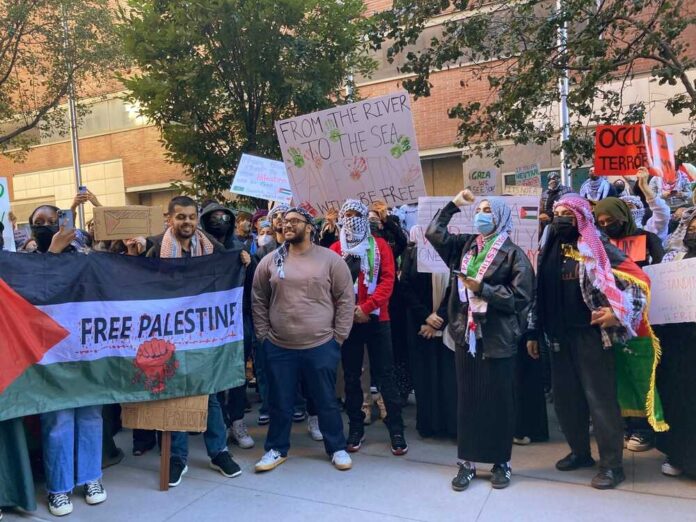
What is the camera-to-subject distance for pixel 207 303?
4504 mm

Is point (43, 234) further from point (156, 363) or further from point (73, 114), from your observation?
point (73, 114)

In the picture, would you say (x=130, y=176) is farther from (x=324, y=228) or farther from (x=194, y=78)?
(x=324, y=228)

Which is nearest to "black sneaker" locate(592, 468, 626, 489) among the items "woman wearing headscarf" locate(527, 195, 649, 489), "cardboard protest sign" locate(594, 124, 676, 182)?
"woman wearing headscarf" locate(527, 195, 649, 489)

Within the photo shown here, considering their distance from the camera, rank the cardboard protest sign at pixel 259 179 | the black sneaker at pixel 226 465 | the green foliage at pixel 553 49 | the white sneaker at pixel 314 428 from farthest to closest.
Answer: the cardboard protest sign at pixel 259 179
the green foliage at pixel 553 49
the white sneaker at pixel 314 428
the black sneaker at pixel 226 465

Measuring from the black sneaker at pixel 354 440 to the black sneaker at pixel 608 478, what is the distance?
1.74m

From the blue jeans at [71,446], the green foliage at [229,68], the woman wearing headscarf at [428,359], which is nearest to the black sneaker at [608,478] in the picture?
the woman wearing headscarf at [428,359]

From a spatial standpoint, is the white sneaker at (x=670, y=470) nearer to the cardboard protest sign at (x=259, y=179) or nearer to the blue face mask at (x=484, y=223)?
the blue face mask at (x=484, y=223)

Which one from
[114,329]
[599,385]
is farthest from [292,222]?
[599,385]

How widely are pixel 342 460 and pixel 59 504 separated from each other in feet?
6.19

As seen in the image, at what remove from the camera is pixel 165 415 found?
168 inches

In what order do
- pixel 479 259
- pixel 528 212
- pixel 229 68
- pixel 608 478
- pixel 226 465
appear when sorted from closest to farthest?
1. pixel 608 478
2. pixel 479 259
3. pixel 226 465
4. pixel 528 212
5. pixel 229 68

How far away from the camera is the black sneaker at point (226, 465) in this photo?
4445mm

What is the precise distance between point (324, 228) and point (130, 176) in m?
19.6

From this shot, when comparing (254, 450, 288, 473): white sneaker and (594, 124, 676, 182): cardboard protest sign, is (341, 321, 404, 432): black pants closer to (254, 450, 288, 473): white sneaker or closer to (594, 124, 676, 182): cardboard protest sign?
(254, 450, 288, 473): white sneaker
